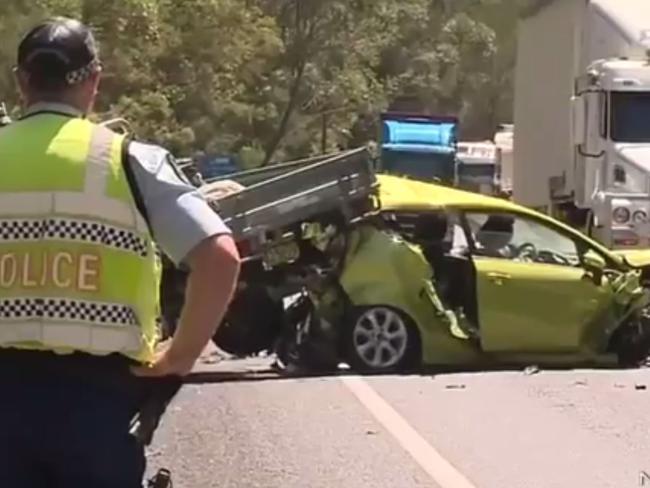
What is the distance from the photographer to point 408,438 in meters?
10.6

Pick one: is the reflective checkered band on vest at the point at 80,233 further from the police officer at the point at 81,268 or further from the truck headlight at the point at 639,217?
the truck headlight at the point at 639,217

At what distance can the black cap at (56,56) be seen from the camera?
395 cm

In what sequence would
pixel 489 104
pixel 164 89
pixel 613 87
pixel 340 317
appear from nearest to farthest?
pixel 340 317 → pixel 613 87 → pixel 164 89 → pixel 489 104

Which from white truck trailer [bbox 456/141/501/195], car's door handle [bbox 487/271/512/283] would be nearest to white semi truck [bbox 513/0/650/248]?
car's door handle [bbox 487/271/512/283]

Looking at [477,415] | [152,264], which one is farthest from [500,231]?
[152,264]

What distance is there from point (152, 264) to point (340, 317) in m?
10.4

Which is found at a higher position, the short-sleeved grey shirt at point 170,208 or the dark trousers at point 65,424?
the short-sleeved grey shirt at point 170,208

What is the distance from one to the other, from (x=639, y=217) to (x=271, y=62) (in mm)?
27451

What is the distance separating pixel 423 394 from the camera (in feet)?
41.6

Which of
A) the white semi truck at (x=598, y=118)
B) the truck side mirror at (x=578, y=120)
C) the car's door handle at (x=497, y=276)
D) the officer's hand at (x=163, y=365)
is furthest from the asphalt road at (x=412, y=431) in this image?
the truck side mirror at (x=578, y=120)

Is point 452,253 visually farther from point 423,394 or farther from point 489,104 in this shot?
point 489,104

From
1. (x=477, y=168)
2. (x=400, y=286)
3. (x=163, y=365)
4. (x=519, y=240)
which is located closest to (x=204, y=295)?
(x=163, y=365)

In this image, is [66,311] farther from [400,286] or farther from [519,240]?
[519,240]

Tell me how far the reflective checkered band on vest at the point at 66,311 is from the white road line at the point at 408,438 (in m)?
5.25
